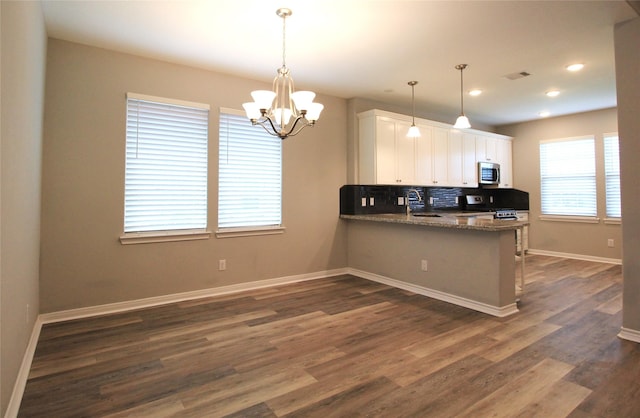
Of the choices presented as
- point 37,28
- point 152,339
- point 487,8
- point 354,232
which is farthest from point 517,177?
point 37,28

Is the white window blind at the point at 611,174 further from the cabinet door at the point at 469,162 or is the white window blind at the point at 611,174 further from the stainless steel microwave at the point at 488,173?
the cabinet door at the point at 469,162

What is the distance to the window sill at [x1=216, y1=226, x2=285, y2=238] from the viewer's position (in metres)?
4.16

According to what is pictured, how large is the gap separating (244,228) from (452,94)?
11.4 ft

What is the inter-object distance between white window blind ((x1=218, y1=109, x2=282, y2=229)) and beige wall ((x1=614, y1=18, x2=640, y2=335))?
347 cm

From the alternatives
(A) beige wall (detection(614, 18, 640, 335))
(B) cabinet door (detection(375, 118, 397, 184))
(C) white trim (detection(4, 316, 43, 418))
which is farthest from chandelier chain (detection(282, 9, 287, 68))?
(C) white trim (detection(4, 316, 43, 418))

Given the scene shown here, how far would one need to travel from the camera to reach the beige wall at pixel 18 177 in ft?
5.39

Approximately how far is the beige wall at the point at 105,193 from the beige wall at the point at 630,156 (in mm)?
3576

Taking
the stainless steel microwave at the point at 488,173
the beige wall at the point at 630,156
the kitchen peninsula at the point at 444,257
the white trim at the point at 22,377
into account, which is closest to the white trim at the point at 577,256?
the stainless steel microwave at the point at 488,173

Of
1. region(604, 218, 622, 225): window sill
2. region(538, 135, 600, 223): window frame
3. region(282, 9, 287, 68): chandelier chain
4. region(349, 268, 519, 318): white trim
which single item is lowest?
region(349, 268, 519, 318): white trim

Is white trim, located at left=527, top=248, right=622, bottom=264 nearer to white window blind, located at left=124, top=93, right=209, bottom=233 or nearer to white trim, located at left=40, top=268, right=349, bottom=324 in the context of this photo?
white trim, located at left=40, top=268, right=349, bottom=324

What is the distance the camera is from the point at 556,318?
3336 mm

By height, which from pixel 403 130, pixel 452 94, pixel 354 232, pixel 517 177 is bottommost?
pixel 354 232

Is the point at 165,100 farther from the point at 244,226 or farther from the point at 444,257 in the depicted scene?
the point at 444,257

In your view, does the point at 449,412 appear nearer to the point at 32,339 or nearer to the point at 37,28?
the point at 32,339
